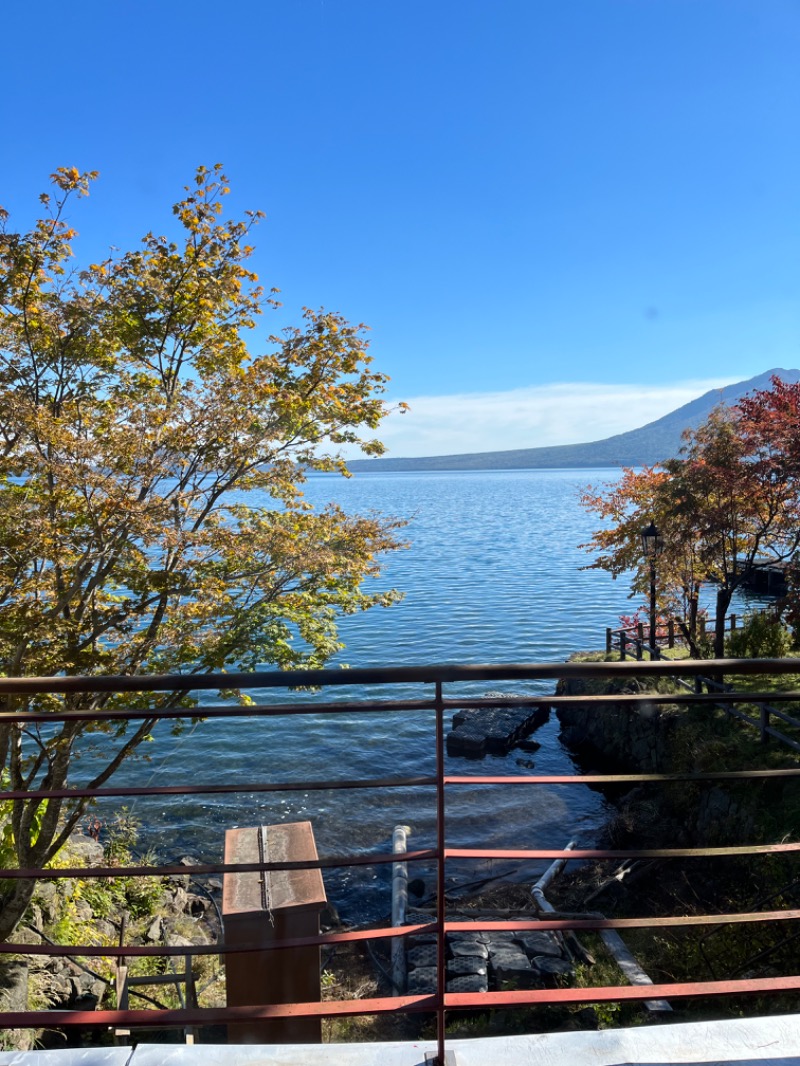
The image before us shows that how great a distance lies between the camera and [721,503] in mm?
14211

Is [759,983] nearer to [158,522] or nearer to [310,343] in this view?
[158,522]

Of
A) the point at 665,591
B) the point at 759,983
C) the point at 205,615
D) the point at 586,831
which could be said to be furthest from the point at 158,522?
the point at 665,591

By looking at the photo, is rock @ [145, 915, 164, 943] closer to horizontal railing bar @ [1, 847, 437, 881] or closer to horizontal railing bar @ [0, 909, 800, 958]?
horizontal railing bar @ [0, 909, 800, 958]

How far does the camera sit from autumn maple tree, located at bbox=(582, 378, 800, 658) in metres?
12.9

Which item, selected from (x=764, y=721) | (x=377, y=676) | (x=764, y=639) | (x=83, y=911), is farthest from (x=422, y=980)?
(x=764, y=639)

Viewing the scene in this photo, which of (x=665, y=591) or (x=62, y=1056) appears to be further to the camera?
(x=665, y=591)

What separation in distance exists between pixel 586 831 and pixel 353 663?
1230 cm

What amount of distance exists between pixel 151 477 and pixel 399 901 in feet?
23.5

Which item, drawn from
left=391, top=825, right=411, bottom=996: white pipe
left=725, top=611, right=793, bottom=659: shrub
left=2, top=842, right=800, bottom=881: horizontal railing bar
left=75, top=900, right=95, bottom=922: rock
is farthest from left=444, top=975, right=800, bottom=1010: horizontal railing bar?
left=725, top=611, right=793, bottom=659: shrub

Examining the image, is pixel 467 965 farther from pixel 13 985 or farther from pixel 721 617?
pixel 721 617

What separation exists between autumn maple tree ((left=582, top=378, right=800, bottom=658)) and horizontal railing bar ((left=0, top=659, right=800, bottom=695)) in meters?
11.4

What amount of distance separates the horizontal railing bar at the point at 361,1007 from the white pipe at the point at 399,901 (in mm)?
2692

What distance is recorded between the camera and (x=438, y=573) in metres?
48.1

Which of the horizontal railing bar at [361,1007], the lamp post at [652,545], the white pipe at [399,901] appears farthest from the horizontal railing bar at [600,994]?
the lamp post at [652,545]
